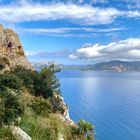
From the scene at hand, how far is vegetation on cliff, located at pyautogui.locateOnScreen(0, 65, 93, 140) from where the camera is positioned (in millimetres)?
18422

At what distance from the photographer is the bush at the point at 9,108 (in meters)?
17.4

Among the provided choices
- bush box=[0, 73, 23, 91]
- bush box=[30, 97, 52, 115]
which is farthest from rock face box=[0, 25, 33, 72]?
bush box=[30, 97, 52, 115]

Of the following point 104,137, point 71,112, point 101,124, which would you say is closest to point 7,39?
point 104,137

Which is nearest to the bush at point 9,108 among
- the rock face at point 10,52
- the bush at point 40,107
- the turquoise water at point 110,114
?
the bush at point 40,107

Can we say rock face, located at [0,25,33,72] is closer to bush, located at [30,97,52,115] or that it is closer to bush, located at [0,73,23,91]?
bush, located at [0,73,23,91]

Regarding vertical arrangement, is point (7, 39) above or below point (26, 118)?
above

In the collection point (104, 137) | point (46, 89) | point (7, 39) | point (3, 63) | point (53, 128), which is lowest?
point (104, 137)

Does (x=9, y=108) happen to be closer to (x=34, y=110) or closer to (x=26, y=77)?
(x=34, y=110)

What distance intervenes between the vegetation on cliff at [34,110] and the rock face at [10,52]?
5.13 ft

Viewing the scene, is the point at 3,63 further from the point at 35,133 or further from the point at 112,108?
the point at 112,108

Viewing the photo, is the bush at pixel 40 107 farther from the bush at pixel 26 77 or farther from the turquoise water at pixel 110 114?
the turquoise water at pixel 110 114

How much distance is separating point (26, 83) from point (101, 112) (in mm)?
55441

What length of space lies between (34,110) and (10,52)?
15.0 meters

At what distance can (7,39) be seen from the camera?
3841 centimetres
